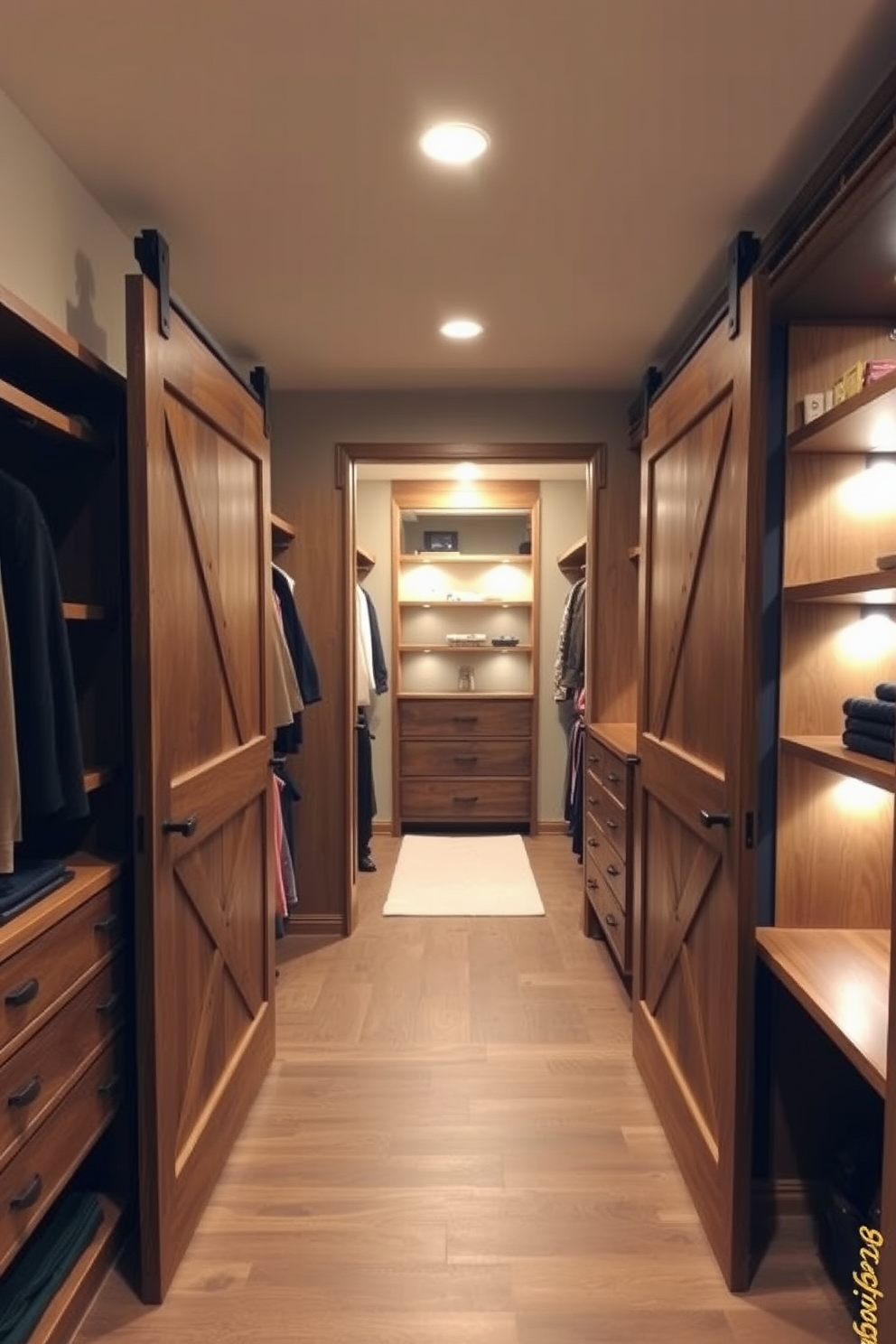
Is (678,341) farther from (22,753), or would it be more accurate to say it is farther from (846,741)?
(22,753)

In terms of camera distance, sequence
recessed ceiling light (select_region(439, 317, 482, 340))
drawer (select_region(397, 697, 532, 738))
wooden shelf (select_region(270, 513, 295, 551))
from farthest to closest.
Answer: drawer (select_region(397, 697, 532, 738)) → wooden shelf (select_region(270, 513, 295, 551)) → recessed ceiling light (select_region(439, 317, 482, 340))

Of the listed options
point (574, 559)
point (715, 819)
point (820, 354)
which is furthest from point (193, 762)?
point (574, 559)

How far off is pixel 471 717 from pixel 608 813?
2.07 m

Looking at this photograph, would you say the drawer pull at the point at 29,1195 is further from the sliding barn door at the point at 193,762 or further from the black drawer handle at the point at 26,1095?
the sliding barn door at the point at 193,762

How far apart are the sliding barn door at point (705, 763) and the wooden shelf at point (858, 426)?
5.2 inches

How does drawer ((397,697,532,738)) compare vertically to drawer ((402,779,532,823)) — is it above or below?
above

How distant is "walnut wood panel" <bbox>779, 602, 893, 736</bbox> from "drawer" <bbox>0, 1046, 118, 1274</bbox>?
5.21 ft

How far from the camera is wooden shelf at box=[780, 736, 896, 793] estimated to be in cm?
126

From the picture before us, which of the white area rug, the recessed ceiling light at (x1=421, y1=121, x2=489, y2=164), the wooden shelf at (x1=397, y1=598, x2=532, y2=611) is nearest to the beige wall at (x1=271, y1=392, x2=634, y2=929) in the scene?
the white area rug

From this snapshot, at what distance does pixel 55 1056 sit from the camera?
1.36m

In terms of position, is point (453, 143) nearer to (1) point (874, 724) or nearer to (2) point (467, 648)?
(1) point (874, 724)

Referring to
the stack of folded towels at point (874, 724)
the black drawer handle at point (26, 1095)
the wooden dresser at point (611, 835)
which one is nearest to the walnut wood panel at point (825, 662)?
the stack of folded towels at point (874, 724)

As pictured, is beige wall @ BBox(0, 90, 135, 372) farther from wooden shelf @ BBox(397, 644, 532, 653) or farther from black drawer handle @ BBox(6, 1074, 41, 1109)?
wooden shelf @ BBox(397, 644, 532, 653)

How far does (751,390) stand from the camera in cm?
154
